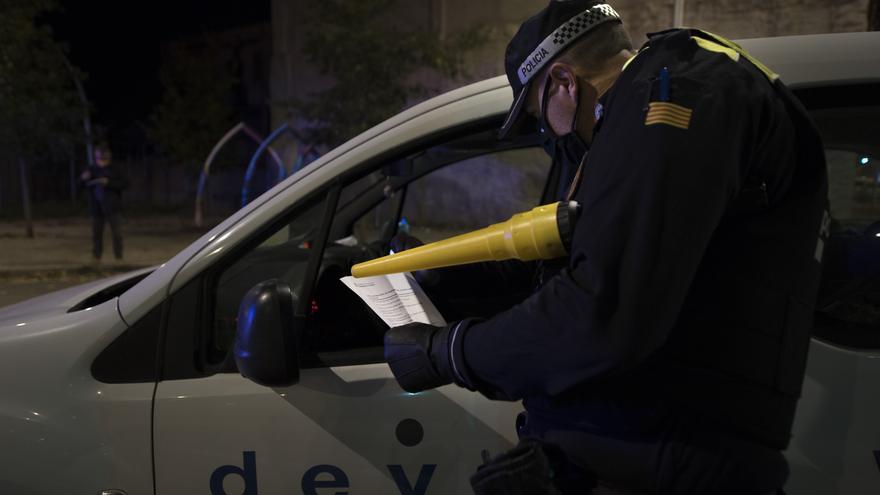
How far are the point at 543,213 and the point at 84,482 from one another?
54.6 inches

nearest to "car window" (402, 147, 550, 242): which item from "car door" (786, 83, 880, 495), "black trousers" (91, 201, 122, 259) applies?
"black trousers" (91, 201, 122, 259)

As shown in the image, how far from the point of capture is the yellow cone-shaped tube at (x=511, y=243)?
1.16 metres

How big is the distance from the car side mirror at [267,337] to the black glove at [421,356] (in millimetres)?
372

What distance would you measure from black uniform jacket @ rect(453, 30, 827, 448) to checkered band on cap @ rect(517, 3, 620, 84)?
0.43ft

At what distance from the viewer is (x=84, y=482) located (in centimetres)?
180

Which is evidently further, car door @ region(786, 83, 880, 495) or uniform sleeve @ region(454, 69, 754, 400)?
car door @ region(786, 83, 880, 495)

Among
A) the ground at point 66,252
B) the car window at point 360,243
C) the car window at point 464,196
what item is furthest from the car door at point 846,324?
the car window at point 464,196

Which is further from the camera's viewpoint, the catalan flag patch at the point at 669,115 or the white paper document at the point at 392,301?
the white paper document at the point at 392,301

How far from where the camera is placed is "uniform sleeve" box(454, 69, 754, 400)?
0.99 metres

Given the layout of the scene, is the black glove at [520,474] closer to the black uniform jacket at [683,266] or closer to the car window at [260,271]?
the black uniform jacket at [683,266]

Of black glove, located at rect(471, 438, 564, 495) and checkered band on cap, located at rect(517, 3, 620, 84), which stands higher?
checkered band on cap, located at rect(517, 3, 620, 84)

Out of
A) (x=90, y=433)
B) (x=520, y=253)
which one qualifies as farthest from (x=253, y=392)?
(x=520, y=253)

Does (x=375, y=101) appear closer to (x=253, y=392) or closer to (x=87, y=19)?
(x=253, y=392)

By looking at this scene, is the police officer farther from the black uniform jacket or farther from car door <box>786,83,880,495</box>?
car door <box>786,83,880,495</box>
